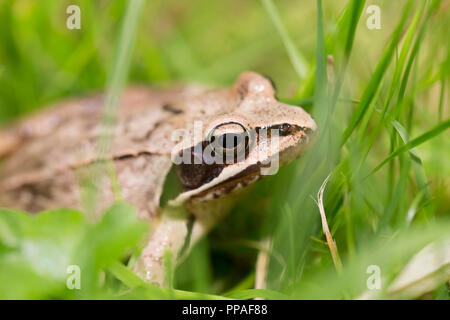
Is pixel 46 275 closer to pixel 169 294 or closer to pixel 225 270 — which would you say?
pixel 169 294

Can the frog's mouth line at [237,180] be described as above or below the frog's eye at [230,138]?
below

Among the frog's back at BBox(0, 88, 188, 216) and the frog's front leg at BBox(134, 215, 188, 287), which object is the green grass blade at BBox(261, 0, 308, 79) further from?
the frog's front leg at BBox(134, 215, 188, 287)

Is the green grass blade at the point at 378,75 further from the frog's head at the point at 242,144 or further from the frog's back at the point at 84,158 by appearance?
the frog's back at the point at 84,158

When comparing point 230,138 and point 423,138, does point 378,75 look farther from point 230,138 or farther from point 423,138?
point 230,138

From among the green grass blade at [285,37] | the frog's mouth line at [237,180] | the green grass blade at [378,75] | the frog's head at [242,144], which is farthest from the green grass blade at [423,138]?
the green grass blade at [285,37]

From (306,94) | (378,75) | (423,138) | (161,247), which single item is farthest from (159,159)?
(423,138)

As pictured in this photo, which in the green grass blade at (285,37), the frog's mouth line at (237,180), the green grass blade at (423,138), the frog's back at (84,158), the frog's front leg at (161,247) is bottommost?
the frog's front leg at (161,247)

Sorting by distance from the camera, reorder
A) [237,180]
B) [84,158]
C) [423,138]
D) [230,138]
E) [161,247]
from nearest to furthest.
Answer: [423,138], [230,138], [237,180], [161,247], [84,158]
